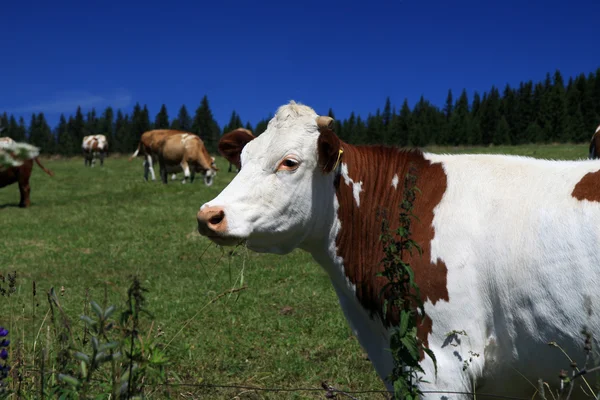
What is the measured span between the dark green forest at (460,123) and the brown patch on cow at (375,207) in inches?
3462

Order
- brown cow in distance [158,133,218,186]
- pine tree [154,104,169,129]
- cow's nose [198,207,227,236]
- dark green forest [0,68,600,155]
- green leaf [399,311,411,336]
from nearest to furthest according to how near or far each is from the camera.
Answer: green leaf [399,311,411,336] < cow's nose [198,207,227,236] < brown cow in distance [158,133,218,186] < dark green forest [0,68,600,155] < pine tree [154,104,169,129]

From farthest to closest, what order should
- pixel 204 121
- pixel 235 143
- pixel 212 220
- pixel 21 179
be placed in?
pixel 204 121 → pixel 21 179 → pixel 235 143 → pixel 212 220

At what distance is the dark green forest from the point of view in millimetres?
94312

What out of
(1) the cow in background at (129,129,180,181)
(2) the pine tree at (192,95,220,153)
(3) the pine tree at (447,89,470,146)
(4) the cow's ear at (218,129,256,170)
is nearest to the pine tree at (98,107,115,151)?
(2) the pine tree at (192,95,220,153)

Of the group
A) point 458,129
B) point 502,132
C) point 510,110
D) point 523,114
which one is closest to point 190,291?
point 502,132

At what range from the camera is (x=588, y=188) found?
9.90 feet

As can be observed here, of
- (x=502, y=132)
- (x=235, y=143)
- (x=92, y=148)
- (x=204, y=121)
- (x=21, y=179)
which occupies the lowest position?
(x=21, y=179)

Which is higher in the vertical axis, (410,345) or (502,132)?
(502,132)

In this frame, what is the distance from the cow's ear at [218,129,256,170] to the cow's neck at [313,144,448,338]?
85 cm

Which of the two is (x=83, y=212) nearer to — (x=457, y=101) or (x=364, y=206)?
(x=364, y=206)

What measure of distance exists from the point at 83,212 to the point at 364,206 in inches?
591

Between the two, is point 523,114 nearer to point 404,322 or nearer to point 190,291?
point 190,291

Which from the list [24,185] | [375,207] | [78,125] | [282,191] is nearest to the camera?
[282,191]

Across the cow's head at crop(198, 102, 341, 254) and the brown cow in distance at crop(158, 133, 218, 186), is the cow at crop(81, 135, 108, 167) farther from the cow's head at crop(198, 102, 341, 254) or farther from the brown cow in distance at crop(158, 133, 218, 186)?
the cow's head at crop(198, 102, 341, 254)
